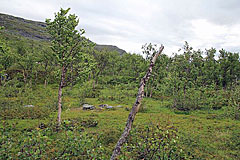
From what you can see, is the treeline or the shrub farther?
the treeline

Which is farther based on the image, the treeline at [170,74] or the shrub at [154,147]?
the treeline at [170,74]

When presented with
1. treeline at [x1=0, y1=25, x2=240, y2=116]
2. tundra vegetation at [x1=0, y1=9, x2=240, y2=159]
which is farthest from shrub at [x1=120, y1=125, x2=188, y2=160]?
treeline at [x1=0, y1=25, x2=240, y2=116]

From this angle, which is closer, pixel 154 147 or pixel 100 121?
pixel 154 147

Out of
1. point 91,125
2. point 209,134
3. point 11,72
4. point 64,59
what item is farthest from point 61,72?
point 11,72

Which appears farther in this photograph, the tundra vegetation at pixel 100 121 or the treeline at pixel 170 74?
the treeline at pixel 170 74

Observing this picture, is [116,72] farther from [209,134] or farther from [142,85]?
[142,85]

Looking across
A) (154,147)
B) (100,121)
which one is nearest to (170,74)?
(100,121)

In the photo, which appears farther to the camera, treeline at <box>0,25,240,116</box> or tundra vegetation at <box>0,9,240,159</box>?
treeline at <box>0,25,240,116</box>

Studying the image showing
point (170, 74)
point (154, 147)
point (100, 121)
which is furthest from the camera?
point (170, 74)

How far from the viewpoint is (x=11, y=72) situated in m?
47.8

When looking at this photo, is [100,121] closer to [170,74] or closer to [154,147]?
[154,147]

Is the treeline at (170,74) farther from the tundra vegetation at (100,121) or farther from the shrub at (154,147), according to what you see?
the shrub at (154,147)

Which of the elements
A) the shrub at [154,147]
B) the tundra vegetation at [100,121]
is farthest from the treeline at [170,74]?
the shrub at [154,147]

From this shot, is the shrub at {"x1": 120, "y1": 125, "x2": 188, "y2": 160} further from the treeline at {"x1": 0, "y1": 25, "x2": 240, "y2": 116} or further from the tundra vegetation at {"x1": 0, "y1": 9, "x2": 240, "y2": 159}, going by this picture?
the treeline at {"x1": 0, "y1": 25, "x2": 240, "y2": 116}
